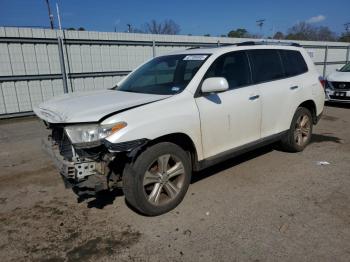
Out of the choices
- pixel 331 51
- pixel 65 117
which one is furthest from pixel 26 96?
pixel 331 51

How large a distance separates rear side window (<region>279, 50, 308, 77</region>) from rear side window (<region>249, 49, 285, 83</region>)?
6.2 inches

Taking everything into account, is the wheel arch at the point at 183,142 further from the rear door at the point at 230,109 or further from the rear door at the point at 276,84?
the rear door at the point at 276,84

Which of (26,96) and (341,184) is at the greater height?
(26,96)

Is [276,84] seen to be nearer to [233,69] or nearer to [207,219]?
[233,69]

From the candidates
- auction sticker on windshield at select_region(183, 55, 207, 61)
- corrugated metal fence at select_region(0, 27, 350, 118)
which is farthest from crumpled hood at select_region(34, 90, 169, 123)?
corrugated metal fence at select_region(0, 27, 350, 118)

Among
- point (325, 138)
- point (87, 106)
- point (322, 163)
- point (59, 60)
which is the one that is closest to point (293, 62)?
point (322, 163)

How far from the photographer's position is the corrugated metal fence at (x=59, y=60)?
351 inches

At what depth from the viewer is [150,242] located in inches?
119

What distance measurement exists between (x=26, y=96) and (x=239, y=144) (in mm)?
7459

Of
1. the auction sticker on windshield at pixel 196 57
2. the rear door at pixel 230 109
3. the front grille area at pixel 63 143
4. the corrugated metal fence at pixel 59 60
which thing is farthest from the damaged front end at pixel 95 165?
the corrugated metal fence at pixel 59 60

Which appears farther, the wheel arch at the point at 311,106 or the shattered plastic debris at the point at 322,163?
the wheel arch at the point at 311,106

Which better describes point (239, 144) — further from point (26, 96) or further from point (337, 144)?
point (26, 96)

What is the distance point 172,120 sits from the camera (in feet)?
11.1

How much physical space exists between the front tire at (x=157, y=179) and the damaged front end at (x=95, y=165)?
0.43 feet
